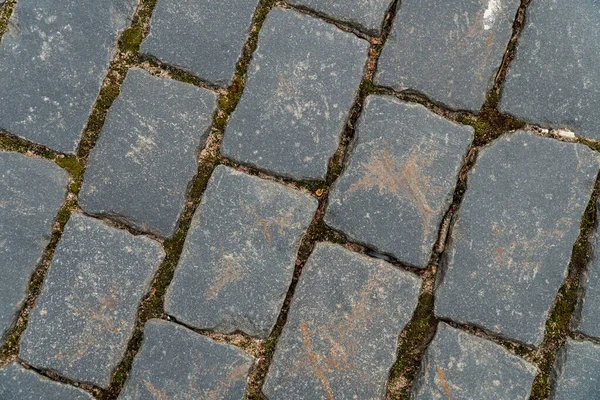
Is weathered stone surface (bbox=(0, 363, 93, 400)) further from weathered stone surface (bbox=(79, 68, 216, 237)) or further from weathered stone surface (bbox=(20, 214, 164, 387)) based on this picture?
weathered stone surface (bbox=(79, 68, 216, 237))

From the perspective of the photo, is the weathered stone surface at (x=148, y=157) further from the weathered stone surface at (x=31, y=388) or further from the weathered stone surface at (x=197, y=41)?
the weathered stone surface at (x=31, y=388)

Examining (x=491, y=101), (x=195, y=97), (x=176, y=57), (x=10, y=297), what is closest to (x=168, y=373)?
(x=10, y=297)

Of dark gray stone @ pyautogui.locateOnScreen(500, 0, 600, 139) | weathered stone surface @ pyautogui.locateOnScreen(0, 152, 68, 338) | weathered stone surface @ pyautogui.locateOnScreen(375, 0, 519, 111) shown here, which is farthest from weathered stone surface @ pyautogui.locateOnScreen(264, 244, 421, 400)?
weathered stone surface @ pyautogui.locateOnScreen(0, 152, 68, 338)

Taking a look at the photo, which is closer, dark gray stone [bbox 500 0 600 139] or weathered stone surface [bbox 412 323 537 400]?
weathered stone surface [bbox 412 323 537 400]

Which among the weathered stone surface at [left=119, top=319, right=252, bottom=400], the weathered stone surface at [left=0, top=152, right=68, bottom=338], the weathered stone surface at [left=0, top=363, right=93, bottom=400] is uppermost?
the weathered stone surface at [left=0, top=152, right=68, bottom=338]

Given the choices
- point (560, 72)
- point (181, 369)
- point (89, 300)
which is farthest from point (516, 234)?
point (89, 300)

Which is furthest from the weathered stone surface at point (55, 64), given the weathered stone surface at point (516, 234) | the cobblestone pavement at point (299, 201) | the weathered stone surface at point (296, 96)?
the weathered stone surface at point (516, 234)
